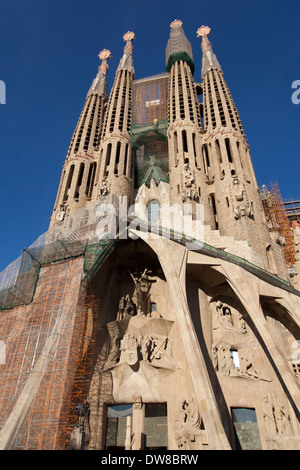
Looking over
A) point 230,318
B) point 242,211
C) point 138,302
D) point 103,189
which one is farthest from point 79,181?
point 230,318

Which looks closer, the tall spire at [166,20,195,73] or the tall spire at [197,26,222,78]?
the tall spire at [197,26,222,78]

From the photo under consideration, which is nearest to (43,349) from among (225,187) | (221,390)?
(221,390)

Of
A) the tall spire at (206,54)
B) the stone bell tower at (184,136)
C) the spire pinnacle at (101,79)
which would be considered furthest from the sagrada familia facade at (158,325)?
the spire pinnacle at (101,79)

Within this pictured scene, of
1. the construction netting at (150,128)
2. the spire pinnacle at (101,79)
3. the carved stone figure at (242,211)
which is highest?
the spire pinnacle at (101,79)

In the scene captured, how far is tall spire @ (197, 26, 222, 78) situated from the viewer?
2520cm

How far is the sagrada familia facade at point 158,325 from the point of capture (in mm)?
10227

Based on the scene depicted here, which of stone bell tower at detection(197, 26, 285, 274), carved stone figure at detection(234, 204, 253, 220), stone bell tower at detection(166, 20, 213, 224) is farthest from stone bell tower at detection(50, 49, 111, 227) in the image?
carved stone figure at detection(234, 204, 253, 220)

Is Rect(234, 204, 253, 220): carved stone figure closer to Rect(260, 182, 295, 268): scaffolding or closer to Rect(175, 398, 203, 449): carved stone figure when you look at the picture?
Rect(260, 182, 295, 268): scaffolding

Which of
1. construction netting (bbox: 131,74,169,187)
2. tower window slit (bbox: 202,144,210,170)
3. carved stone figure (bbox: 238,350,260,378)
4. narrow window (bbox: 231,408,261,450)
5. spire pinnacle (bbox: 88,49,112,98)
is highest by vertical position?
spire pinnacle (bbox: 88,49,112,98)

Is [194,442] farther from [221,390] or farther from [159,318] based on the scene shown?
[159,318]

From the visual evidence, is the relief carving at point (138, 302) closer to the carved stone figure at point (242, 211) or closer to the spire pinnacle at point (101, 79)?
the carved stone figure at point (242, 211)

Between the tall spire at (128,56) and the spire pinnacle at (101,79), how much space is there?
168 centimetres

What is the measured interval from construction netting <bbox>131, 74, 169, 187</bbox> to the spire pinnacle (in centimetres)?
270

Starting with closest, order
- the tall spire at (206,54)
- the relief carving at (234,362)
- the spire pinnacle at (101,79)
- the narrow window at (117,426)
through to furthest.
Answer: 1. the narrow window at (117,426)
2. the relief carving at (234,362)
3. the tall spire at (206,54)
4. the spire pinnacle at (101,79)
